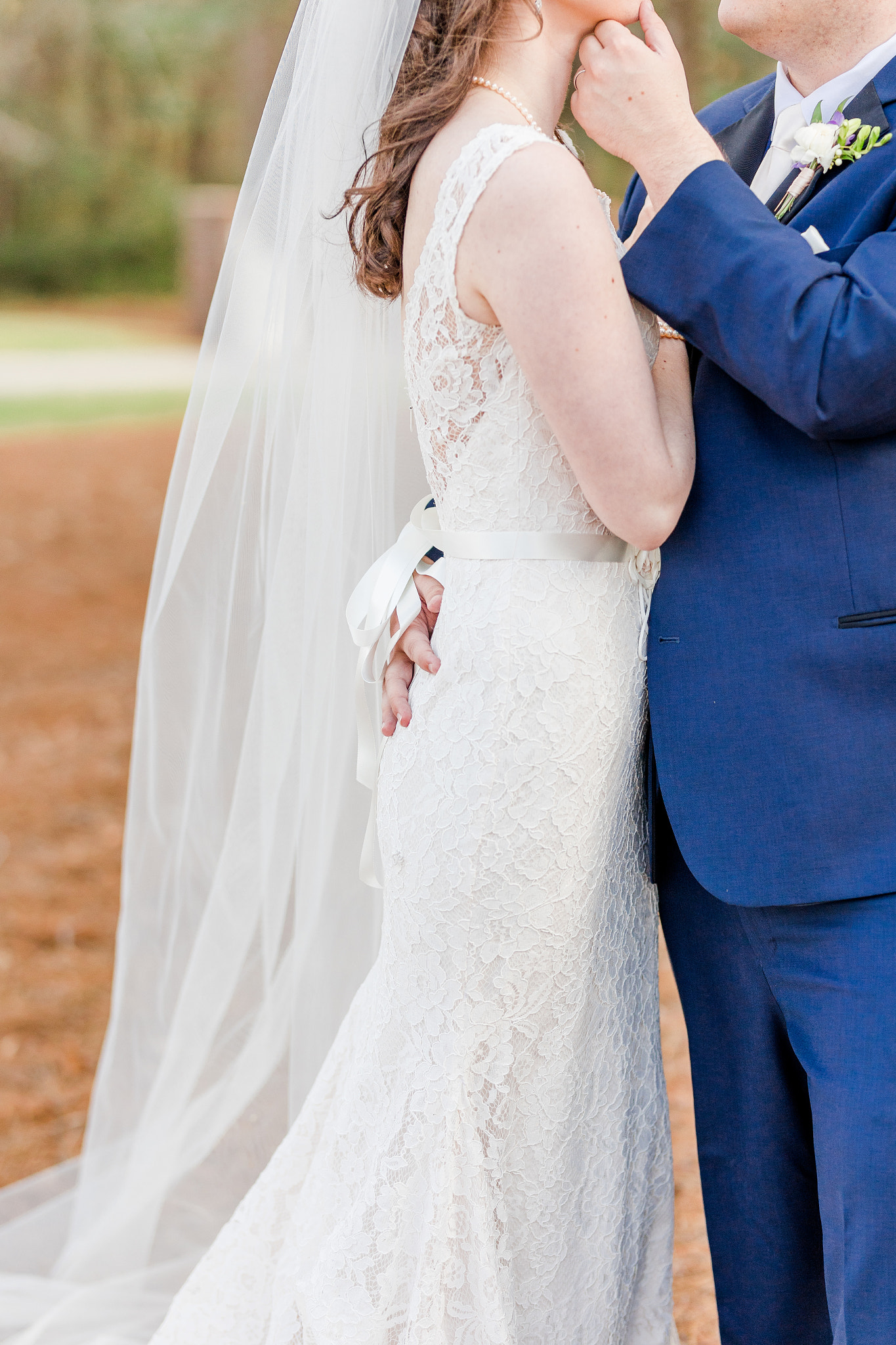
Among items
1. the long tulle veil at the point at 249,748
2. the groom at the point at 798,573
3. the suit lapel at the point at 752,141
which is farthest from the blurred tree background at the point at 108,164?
the groom at the point at 798,573

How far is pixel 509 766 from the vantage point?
5.93 ft

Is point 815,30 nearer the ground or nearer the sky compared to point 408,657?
nearer the sky

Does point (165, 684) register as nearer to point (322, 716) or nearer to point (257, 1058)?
point (322, 716)

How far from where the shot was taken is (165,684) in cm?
255

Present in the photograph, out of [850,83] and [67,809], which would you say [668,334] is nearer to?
[850,83]

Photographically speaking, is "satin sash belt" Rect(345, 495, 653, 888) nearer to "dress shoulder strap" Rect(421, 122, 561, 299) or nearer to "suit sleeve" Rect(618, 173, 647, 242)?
"dress shoulder strap" Rect(421, 122, 561, 299)

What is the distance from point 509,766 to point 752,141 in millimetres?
1066

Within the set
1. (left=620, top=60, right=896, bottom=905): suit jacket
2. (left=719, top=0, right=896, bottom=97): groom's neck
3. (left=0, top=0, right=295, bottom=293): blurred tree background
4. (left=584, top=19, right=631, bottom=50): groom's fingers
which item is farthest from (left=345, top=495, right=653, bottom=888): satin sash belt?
(left=0, top=0, right=295, bottom=293): blurred tree background

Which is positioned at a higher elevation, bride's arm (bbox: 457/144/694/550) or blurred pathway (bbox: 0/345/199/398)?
bride's arm (bbox: 457/144/694/550)

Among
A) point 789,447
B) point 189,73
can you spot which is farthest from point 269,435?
point 189,73

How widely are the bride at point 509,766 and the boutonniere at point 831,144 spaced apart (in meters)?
0.28

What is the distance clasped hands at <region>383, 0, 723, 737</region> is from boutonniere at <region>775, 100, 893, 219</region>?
0.42 feet

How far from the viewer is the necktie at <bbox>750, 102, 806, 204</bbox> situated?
1844 mm

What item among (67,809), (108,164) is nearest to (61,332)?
(108,164)
